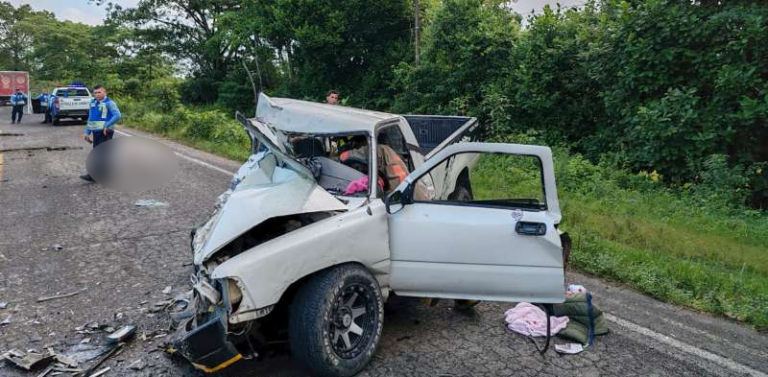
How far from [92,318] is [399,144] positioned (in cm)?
306

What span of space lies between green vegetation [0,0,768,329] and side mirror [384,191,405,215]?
9.56 feet

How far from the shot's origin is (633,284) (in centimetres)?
540

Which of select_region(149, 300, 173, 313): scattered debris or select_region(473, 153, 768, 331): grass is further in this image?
select_region(473, 153, 768, 331): grass

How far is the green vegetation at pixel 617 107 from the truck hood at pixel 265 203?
11.1 ft

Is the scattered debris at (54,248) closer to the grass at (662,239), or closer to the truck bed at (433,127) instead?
the truck bed at (433,127)

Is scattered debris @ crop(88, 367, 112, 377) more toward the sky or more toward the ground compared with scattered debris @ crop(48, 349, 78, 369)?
more toward the sky

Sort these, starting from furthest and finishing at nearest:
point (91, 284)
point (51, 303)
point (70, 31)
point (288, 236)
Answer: point (70, 31)
point (91, 284)
point (51, 303)
point (288, 236)

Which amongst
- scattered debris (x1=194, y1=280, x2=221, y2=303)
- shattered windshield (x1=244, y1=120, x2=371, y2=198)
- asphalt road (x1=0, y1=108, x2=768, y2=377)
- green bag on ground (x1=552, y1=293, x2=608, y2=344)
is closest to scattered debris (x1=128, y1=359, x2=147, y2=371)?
asphalt road (x1=0, y1=108, x2=768, y2=377)

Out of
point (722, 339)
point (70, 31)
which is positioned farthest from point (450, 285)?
point (70, 31)

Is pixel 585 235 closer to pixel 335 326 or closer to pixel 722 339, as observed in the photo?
pixel 722 339

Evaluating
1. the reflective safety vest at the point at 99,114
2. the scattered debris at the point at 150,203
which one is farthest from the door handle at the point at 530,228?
the reflective safety vest at the point at 99,114

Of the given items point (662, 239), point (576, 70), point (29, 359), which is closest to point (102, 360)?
point (29, 359)

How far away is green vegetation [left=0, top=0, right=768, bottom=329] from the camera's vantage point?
6543 millimetres

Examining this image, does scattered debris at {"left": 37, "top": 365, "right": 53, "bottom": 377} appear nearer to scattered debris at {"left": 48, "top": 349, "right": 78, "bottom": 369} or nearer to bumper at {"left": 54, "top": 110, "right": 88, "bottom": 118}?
scattered debris at {"left": 48, "top": 349, "right": 78, "bottom": 369}
